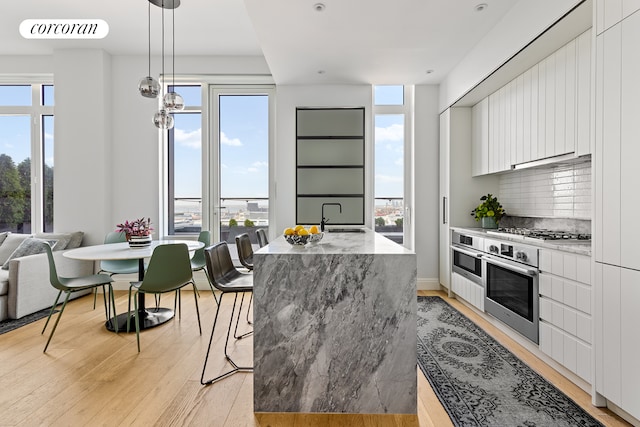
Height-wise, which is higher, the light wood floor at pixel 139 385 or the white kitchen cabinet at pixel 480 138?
the white kitchen cabinet at pixel 480 138

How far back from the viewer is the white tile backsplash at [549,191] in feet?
9.52

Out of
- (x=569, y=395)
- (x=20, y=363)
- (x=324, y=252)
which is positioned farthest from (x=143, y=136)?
(x=569, y=395)

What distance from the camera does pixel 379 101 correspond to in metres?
5.08

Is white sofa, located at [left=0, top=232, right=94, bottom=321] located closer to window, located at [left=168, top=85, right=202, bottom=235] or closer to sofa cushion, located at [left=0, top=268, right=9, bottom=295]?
sofa cushion, located at [left=0, top=268, right=9, bottom=295]

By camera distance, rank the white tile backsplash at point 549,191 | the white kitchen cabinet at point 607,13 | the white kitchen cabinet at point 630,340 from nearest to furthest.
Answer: the white kitchen cabinet at point 630,340
the white kitchen cabinet at point 607,13
the white tile backsplash at point 549,191

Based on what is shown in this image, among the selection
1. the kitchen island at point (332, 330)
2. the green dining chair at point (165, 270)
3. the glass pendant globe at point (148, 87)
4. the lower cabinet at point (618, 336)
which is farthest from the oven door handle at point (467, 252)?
the glass pendant globe at point (148, 87)

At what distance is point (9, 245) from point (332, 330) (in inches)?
183

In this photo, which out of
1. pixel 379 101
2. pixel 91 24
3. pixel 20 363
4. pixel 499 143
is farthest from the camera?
pixel 379 101

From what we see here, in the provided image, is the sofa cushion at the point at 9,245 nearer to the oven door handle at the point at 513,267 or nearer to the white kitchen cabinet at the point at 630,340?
the oven door handle at the point at 513,267

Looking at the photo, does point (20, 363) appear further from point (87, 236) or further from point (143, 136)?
point (143, 136)

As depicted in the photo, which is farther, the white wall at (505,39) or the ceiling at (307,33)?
the ceiling at (307,33)

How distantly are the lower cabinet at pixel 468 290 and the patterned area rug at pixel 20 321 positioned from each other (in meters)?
4.40

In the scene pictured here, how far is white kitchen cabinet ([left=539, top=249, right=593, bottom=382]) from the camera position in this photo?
212 centimetres

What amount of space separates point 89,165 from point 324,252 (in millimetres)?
4239
